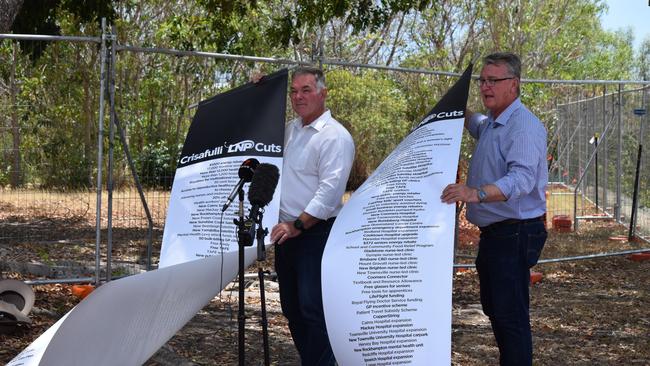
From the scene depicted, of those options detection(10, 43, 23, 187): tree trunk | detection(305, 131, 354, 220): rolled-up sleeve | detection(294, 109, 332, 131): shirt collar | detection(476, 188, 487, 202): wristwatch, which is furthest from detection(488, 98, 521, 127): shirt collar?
detection(10, 43, 23, 187): tree trunk

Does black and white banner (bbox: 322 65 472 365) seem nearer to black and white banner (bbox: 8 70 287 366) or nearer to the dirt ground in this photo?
black and white banner (bbox: 8 70 287 366)

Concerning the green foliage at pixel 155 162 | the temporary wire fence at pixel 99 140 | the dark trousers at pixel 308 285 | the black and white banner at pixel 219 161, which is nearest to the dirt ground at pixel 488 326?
the temporary wire fence at pixel 99 140

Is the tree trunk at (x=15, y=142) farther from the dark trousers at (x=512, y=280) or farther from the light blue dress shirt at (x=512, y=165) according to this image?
the dark trousers at (x=512, y=280)

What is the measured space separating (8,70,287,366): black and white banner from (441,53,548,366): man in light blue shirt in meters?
1.22

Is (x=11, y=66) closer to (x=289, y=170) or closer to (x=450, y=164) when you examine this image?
(x=289, y=170)

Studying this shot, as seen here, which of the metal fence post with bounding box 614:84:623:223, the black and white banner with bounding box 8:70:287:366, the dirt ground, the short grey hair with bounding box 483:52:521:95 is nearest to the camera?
the black and white banner with bounding box 8:70:287:366

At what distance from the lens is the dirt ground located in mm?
7255

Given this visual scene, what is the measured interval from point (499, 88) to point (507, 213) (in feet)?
2.19

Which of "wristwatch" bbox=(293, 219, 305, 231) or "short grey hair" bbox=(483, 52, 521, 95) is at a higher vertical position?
"short grey hair" bbox=(483, 52, 521, 95)

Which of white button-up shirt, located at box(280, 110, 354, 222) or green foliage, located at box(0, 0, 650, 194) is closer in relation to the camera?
white button-up shirt, located at box(280, 110, 354, 222)

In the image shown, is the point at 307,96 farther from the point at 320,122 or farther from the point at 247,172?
the point at 247,172

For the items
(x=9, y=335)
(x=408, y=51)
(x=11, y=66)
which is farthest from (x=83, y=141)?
(x=408, y=51)

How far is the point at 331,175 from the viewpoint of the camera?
17.6ft

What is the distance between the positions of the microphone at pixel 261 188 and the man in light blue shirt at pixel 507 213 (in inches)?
43.0
